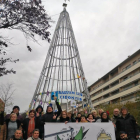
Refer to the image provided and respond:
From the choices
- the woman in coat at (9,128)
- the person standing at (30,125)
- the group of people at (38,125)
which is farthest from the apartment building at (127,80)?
the woman in coat at (9,128)

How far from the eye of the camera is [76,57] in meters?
10.9

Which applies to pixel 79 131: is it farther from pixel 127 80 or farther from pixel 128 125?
pixel 127 80

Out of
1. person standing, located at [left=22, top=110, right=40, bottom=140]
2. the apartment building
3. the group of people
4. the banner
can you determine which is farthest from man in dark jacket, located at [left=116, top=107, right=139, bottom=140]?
the apartment building

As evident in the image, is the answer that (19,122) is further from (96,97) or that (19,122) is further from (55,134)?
(96,97)

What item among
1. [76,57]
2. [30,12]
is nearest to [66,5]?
[76,57]

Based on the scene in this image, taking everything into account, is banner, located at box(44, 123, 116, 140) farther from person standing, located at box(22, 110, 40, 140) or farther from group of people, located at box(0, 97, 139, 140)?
person standing, located at box(22, 110, 40, 140)

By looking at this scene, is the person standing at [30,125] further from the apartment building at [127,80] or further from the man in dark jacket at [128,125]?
the apartment building at [127,80]

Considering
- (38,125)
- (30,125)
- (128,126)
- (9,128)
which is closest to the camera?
(9,128)

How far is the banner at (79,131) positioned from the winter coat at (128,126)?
294mm

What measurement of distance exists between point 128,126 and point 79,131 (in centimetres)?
133

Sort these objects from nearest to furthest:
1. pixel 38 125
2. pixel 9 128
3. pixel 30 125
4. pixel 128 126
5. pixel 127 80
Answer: pixel 9 128
pixel 128 126
pixel 30 125
pixel 38 125
pixel 127 80

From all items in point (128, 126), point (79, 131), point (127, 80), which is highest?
point (127, 80)

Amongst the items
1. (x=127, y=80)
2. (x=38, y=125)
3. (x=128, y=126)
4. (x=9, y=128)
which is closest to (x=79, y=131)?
(x=38, y=125)

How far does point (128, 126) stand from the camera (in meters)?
4.46
